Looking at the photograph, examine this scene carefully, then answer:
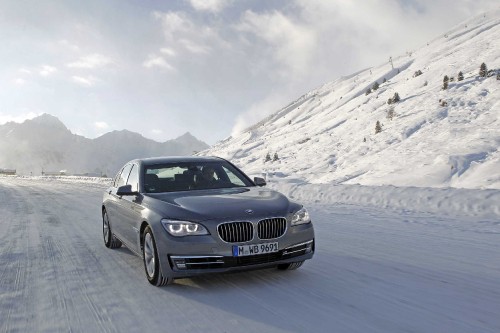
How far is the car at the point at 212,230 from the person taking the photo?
439 centimetres

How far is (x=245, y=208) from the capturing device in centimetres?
457

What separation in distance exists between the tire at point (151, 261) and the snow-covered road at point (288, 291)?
11 centimetres

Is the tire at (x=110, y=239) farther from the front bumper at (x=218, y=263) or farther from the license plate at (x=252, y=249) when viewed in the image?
the license plate at (x=252, y=249)

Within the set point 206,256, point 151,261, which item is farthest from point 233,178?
point 206,256

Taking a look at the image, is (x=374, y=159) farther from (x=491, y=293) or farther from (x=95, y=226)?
(x=491, y=293)

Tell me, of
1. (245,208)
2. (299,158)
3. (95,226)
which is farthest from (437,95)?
(245,208)

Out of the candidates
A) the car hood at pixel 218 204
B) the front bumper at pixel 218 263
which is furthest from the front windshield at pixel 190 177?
the front bumper at pixel 218 263

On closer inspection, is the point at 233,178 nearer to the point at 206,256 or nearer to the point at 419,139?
the point at 206,256

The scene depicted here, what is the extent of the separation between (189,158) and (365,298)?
11.2 ft

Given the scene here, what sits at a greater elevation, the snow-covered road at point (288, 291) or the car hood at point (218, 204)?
the car hood at point (218, 204)

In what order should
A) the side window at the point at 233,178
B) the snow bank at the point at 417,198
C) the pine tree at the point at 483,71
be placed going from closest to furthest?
1. the side window at the point at 233,178
2. the snow bank at the point at 417,198
3. the pine tree at the point at 483,71

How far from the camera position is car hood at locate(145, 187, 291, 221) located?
14.7ft

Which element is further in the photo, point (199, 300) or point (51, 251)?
point (51, 251)

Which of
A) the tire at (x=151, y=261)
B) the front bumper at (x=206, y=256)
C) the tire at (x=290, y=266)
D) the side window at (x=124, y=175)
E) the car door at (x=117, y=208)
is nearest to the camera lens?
the front bumper at (x=206, y=256)
